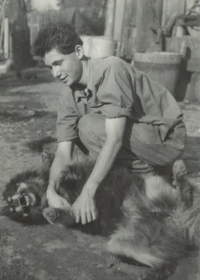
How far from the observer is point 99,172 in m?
2.37

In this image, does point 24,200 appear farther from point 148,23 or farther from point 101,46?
point 148,23

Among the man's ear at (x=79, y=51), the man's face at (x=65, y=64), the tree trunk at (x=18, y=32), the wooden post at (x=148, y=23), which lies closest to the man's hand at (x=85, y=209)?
the man's face at (x=65, y=64)

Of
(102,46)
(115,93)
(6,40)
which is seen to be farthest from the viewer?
(6,40)

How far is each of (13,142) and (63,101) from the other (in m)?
1.62

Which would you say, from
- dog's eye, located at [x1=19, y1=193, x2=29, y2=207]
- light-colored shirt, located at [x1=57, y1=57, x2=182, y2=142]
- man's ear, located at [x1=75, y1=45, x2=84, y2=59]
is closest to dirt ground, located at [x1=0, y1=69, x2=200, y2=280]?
dog's eye, located at [x1=19, y1=193, x2=29, y2=207]

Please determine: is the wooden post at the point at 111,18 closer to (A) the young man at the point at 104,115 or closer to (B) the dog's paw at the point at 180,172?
(A) the young man at the point at 104,115

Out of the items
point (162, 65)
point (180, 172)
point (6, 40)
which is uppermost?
point (180, 172)

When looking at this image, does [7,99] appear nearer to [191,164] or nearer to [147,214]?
[191,164]

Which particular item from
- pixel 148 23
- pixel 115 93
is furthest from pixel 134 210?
pixel 148 23

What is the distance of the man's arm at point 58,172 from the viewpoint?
2533mm

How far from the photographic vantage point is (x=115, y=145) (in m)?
2.43

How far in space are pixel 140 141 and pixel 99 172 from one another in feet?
1.82

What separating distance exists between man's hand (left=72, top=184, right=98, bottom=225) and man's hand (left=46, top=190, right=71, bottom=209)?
0.19 metres

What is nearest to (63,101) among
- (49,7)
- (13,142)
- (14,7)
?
(13,142)
